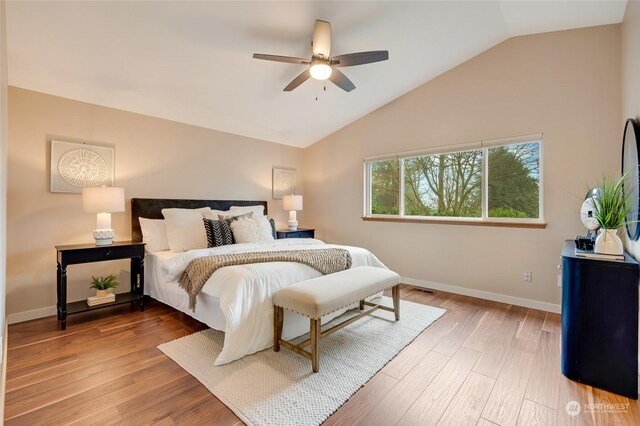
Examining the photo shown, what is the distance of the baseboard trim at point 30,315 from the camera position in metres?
2.80

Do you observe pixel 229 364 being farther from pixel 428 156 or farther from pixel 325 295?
pixel 428 156

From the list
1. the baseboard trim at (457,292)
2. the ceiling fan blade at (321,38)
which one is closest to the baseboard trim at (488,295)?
the baseboard trim at (457,292)

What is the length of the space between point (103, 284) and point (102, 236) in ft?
1.71

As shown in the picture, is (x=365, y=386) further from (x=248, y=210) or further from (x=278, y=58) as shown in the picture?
(x=248, y=210)

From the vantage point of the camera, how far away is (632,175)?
219 centimetres

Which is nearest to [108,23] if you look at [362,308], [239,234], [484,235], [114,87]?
[114,87]

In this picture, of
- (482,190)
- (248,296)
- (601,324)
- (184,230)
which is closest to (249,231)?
(184,230)

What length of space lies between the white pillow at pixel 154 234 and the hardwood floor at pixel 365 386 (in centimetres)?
89

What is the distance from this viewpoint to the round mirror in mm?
2004

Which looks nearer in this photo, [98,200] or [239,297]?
[239,297]

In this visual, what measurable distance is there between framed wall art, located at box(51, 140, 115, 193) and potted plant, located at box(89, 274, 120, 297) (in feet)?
3.21

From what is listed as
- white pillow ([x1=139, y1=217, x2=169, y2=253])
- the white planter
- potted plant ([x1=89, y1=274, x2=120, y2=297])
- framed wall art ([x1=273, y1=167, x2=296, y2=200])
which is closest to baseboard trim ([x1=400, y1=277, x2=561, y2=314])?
the white planter

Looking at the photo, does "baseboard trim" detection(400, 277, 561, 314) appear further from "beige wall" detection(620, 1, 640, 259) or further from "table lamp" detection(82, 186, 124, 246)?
"table lamp" detection(82, 186, 124, 246)

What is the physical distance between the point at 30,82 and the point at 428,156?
4.51 metres
